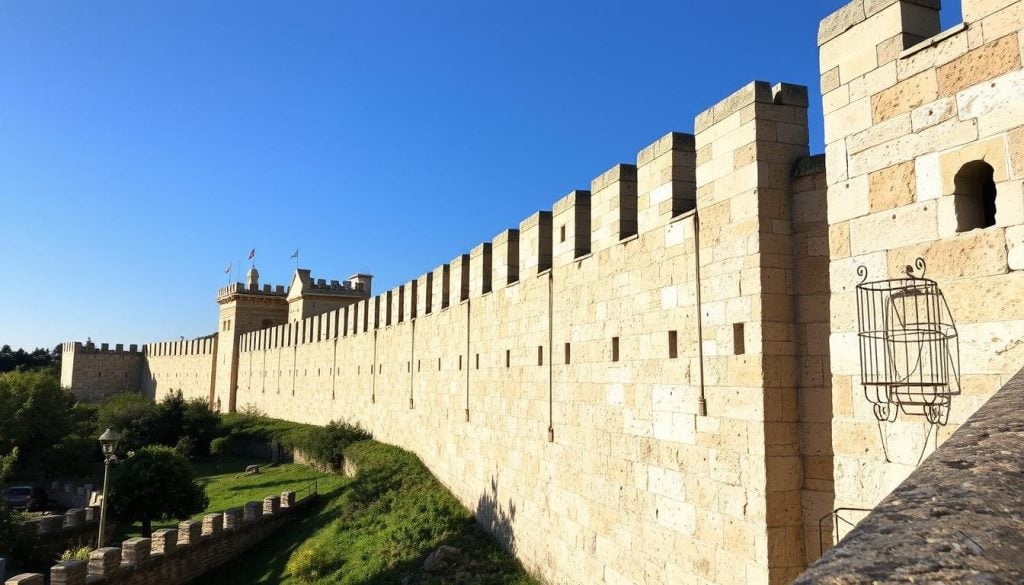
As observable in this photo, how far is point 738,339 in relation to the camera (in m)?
5.92

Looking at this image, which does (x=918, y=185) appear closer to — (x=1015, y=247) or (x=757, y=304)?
(x=1015, y=247)

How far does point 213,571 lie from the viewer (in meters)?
15.4

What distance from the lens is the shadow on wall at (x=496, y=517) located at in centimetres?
1052

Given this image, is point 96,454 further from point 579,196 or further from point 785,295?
point 785,295

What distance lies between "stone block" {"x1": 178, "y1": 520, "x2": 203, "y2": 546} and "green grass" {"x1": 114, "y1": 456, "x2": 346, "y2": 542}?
3.48m

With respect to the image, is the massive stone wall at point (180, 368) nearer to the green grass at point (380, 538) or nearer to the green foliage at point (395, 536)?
the green grass at point (380, 538)

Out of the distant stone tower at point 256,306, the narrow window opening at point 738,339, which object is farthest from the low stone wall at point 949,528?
the distant stone tower at point 256,306

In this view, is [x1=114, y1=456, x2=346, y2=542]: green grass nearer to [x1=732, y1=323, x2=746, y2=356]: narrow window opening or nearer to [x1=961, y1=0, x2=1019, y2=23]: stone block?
[x1=732, y1=323, x2=746, y2=356]: narrow window opening

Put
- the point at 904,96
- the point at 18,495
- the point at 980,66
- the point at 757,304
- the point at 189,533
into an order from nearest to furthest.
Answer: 1. the point at 980,66
2. the point at 904,96
3. the point at 757,304
4. the point at 189,533
5. the point at 18,495

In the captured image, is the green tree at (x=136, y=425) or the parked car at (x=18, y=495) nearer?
the parked car at (x=18, y=495)

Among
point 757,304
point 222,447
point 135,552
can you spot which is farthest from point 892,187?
point 222,447

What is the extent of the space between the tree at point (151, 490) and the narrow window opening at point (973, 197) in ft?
58.8

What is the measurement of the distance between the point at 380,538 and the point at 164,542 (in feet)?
16.4

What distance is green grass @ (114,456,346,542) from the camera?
18.8m
